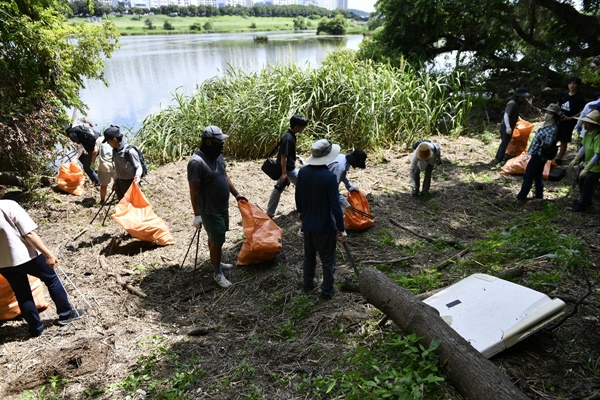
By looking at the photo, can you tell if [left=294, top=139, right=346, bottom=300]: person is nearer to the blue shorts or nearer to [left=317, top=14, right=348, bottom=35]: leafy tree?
Answer: the blue shorts

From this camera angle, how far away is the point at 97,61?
853 centimetres

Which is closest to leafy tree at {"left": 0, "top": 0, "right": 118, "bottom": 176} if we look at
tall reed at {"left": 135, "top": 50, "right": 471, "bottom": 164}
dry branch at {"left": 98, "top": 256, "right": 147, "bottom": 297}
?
tall reed at {"left": 135, "top": 50, "right": 471, "bottom": 164}

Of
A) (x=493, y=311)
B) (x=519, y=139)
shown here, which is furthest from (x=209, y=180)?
(x=519, y=139)

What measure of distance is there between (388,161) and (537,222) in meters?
3.51

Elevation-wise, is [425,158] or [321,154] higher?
[321,154]

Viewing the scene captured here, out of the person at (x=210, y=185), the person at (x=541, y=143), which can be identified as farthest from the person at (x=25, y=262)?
the person at (x=541, y=143)

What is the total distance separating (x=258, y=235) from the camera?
470 centimetres

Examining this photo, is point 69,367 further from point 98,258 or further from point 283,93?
point 283,93

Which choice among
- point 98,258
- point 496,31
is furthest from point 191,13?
point 98,258

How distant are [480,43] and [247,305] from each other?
11.3 meters

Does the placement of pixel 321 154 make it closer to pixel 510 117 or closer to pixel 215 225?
pixel 215 225

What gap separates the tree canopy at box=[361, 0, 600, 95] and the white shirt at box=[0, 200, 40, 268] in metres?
9.49

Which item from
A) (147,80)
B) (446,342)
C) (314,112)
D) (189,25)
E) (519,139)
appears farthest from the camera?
(189,25)

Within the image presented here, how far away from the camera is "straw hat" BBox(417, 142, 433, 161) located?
603 centimetres
